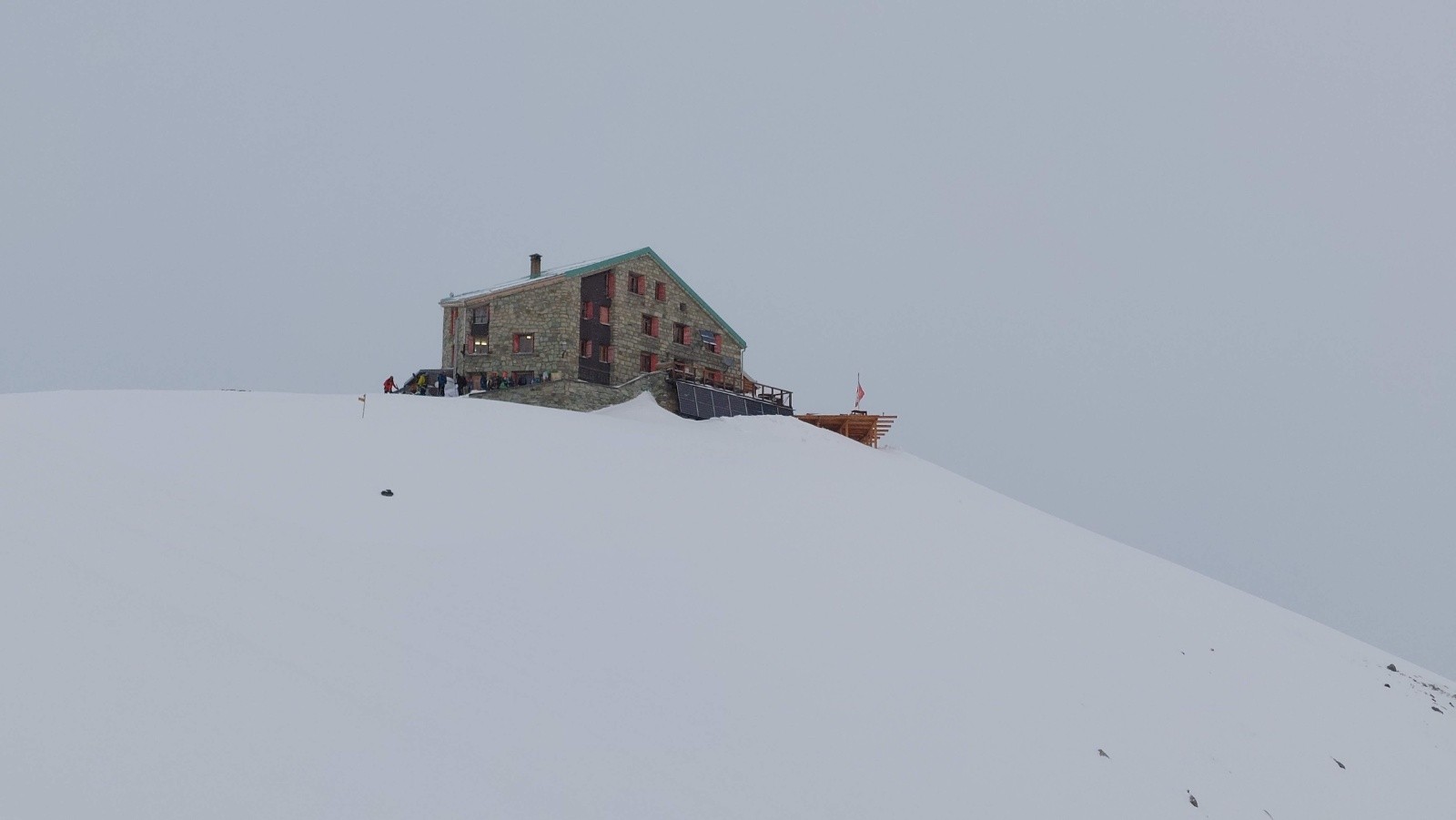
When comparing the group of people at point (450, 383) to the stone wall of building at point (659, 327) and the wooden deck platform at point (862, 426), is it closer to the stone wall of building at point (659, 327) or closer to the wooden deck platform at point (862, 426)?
the stone wall of building at point (659, 327)

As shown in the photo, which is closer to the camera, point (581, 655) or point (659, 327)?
point (581, 655)

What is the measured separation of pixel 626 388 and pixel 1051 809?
26771 millimetres

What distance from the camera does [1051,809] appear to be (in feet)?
33.4

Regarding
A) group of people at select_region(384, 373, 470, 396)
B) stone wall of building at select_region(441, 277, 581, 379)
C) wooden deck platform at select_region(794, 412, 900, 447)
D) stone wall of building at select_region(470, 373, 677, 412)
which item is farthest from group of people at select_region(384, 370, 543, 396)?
wooden deck platform at select_region(794, 412, 900, 447)

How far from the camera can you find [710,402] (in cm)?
3734

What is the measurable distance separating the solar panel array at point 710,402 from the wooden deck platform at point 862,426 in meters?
3.87

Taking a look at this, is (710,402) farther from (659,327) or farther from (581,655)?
(581,655)

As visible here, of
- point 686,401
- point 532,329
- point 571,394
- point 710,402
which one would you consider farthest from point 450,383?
point 710,402

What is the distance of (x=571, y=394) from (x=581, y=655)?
21961 mm

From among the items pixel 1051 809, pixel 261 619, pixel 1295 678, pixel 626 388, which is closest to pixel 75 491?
pixel 261 619

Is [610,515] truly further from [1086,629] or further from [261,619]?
[1086,629]

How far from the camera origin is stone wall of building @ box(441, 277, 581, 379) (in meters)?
33.5

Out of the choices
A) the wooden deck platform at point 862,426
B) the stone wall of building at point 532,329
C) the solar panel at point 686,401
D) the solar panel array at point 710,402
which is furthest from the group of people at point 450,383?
the wooden deck platform at point 862,426

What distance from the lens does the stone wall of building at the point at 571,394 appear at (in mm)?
31891
